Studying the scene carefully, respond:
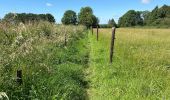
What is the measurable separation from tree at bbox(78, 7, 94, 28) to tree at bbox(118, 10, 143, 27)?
33949 mm

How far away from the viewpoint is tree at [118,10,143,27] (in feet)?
486

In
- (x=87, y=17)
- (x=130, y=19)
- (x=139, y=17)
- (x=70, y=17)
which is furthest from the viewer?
(x=139, y=17)

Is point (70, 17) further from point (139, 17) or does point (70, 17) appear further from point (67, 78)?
point (67, 78)

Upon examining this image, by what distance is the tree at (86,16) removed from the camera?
108m

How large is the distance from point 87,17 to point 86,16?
1.54 meters

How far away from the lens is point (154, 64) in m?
10.9

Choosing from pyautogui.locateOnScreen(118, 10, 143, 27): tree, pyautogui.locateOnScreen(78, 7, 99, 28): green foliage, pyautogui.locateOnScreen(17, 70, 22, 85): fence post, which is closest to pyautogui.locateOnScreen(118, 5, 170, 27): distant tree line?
pyautogui.locateOnScreen(118, 10, 143, 27): tree

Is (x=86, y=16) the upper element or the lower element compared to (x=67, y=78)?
lower

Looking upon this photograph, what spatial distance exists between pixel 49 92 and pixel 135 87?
2260mm

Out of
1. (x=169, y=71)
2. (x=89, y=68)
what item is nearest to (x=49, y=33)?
(x=89, y=68)

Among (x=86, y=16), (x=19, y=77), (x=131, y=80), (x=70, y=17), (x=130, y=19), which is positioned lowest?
(x=130, y=19)

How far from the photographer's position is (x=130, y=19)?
14938 centimetres

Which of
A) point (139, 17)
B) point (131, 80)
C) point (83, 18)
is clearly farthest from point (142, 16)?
point (131, 80)

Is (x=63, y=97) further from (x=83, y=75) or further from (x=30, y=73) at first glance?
(x=83, y=75)
